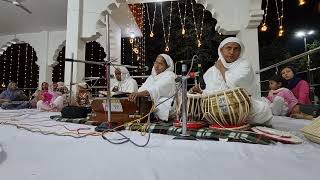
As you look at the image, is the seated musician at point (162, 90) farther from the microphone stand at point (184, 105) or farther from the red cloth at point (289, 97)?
the red cloth at point (289, 97)

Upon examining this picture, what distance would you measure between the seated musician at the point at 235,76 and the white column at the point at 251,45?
2.37 meters

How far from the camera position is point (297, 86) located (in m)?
3.43

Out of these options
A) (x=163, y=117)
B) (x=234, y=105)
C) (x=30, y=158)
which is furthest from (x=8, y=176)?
(x=163, y=117)

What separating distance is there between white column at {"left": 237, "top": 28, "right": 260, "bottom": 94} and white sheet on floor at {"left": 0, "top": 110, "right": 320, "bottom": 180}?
124 inches

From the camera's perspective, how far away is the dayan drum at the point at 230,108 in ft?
5.90

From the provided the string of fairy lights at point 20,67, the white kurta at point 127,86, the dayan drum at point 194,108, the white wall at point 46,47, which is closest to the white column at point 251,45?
the white kurta at point 127,86

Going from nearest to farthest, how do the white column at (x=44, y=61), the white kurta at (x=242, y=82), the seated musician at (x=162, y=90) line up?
the white kurta at (x=242, y=82) < the seated musician at (x=162, y=90) < the white column at (x=44, y=61)

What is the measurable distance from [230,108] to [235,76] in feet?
0.97

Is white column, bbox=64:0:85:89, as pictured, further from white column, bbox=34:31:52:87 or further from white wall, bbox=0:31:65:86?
white column, bbox=34:31:52:87

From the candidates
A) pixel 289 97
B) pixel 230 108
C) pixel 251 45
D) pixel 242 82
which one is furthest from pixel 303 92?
pixel 230 108

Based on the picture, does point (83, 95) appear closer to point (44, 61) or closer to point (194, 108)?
point (194, 108)

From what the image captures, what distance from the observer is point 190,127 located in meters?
1.95

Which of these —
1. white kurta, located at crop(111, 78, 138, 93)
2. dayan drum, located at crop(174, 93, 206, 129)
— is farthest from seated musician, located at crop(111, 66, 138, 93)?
dayan drum, located at crop(174, 93, 206, 129)

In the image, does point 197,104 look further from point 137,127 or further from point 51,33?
point 51,33
